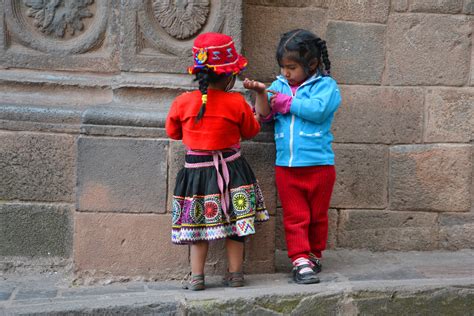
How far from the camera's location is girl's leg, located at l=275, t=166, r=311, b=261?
4.14m

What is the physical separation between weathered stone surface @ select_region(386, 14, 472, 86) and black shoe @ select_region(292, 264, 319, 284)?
1.59m

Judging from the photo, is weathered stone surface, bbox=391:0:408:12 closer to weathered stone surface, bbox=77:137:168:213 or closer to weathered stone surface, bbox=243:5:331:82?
weathered stone surface, bbox=243:5:331:82

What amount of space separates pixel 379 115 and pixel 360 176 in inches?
17.5

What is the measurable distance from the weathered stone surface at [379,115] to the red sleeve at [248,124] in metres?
1.09

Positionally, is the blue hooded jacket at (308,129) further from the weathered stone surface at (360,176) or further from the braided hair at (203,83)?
the weathered stone surface at (360,176)

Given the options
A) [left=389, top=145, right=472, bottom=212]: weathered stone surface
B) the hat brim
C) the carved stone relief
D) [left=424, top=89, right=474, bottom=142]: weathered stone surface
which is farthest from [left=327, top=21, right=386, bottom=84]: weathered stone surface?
the carved stone relief

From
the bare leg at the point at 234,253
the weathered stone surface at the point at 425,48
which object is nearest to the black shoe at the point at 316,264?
the bare leg at the point at 234,253

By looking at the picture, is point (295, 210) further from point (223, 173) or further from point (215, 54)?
point (215, 54)

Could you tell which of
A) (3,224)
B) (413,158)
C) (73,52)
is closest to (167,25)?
(73,52)

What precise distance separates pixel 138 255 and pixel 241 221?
68cm

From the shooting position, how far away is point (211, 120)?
12.5ft

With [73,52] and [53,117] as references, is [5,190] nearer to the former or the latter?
[53,117]

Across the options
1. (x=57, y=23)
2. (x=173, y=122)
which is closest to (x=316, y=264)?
(x=173, y=122)

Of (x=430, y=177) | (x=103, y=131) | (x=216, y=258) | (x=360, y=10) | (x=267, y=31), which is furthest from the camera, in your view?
(x=430, y=177)
